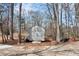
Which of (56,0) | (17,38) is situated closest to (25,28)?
(17,38)

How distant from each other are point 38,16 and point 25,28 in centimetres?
14

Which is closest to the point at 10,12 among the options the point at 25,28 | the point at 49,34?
the point at 25,28

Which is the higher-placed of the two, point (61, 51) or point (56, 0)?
point (56, 0)

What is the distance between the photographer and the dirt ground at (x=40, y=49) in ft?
4.79

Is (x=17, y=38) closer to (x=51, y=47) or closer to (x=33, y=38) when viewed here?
(x=33, y=38)

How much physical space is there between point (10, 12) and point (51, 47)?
0.42 metres

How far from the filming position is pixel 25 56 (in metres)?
1.46

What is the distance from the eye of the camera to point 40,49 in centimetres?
146

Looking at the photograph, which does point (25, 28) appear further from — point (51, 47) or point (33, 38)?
point (51, 47)

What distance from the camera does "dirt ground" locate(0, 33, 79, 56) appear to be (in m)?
1.46

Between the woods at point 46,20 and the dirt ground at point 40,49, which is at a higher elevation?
the woods at point 46,20

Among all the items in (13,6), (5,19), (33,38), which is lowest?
(33,38)

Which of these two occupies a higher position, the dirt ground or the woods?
the woods

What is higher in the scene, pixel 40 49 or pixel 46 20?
pixel 46 20
